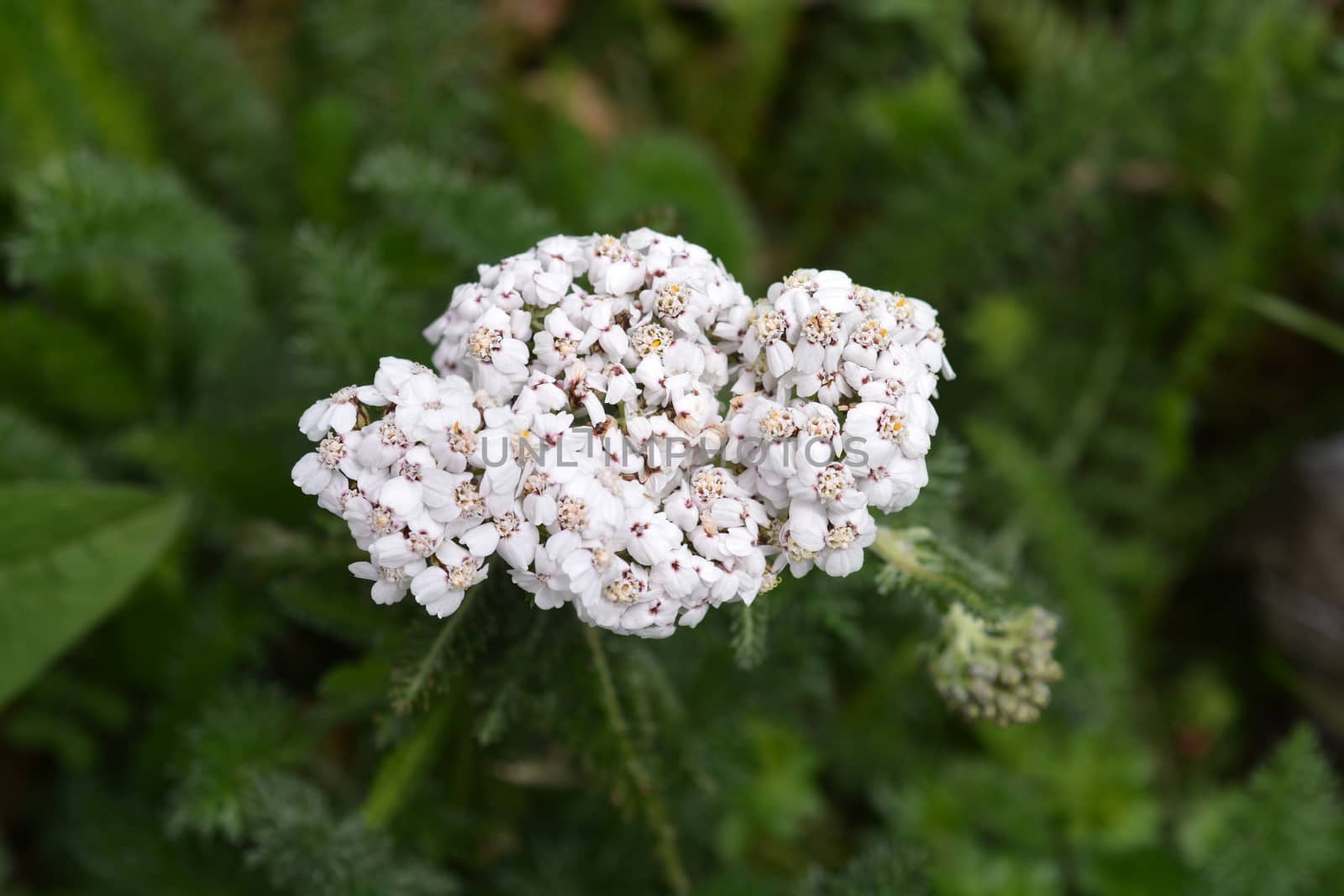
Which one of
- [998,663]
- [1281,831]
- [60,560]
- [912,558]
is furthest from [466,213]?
[1281,831]

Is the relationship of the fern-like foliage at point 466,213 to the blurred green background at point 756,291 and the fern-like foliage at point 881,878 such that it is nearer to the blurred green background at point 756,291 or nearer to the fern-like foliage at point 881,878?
the blurred green background at point 756,291

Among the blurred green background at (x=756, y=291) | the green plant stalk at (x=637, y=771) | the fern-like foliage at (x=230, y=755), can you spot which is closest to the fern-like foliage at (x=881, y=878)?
the blurred green background at (x=756, y=291)

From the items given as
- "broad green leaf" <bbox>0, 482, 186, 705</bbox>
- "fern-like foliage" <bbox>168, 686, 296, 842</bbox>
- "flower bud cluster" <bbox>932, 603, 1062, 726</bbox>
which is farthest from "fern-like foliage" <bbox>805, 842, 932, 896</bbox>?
"broad green leaf" <bbox>0, 482, 186, 705</bbox>

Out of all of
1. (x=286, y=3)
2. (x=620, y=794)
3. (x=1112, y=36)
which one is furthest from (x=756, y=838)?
(x=286, y=3)

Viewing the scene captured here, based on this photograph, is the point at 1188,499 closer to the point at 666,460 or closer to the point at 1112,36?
the point at 1112,36

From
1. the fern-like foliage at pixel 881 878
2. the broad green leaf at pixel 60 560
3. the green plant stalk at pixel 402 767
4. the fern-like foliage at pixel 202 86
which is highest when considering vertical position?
the fern-like foliage at pixel 202 86

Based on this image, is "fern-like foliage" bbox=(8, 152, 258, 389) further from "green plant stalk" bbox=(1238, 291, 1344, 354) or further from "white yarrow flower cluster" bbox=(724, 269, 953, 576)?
"green plant stalk" bbox=(1238, 291, 1344, 354)

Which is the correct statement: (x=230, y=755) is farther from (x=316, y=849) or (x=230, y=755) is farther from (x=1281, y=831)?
(x=1281, y=831)
